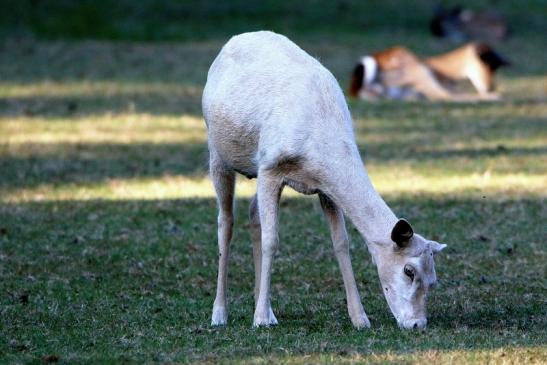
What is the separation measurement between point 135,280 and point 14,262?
1.09 m

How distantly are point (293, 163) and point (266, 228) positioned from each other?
460 millimetres

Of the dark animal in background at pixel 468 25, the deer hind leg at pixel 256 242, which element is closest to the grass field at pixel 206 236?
the deer hind leg at pixel 256 242

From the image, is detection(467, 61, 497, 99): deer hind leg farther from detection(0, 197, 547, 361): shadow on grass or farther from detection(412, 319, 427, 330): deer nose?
detection(412, 319, 427, 330): deer nose

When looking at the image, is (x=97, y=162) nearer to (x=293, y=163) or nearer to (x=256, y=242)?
(x=256, y=242)

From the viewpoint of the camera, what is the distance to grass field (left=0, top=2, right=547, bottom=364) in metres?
7.12

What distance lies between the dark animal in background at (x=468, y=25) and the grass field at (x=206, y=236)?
23.8 feet

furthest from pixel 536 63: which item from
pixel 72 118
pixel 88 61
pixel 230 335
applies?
pixel 230 335

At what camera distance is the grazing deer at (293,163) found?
7.21 meters

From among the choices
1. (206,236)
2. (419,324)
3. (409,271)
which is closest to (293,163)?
(409,271)

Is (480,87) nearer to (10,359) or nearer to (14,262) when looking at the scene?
(14,262)

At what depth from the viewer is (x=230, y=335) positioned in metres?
7.31

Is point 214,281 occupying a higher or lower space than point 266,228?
lower

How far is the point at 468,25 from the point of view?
28969 mm

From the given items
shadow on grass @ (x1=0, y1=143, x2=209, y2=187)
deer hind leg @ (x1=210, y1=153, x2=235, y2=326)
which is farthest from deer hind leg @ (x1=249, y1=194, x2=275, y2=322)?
shadow on grass @ (x1=0, y1=143, x2=209, y2=187)
